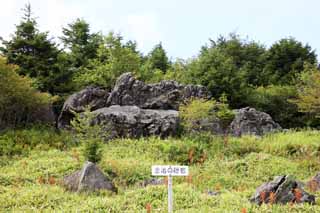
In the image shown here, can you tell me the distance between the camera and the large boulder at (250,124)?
16.2 metres

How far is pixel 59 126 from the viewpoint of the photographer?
16.1m

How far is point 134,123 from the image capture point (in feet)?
48.3

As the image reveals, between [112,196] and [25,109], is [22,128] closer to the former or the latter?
[25,109]

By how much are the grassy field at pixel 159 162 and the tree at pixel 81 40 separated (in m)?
9.14

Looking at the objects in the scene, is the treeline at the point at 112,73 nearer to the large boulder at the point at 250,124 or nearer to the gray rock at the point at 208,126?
the large boulder at the point at 250,124

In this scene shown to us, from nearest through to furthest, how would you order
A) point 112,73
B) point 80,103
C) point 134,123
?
point 134,123, point 80,103, point 112,73

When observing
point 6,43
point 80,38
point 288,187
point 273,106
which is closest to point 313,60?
point 273,106

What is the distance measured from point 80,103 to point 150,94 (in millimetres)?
2631

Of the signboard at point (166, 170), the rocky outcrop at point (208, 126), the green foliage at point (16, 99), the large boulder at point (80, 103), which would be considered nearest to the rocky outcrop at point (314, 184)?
the signboard at point (166, 170)

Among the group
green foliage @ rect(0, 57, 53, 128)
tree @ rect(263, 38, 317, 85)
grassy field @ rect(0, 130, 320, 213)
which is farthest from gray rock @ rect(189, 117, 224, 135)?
tree @ rect(263, 38, 317, 85)

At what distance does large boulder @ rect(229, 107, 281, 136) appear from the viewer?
16203mm

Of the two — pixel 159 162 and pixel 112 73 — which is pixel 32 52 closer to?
pixel 112 73

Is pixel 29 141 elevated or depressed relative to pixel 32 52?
depressed

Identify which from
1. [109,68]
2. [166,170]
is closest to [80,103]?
[109,68]
